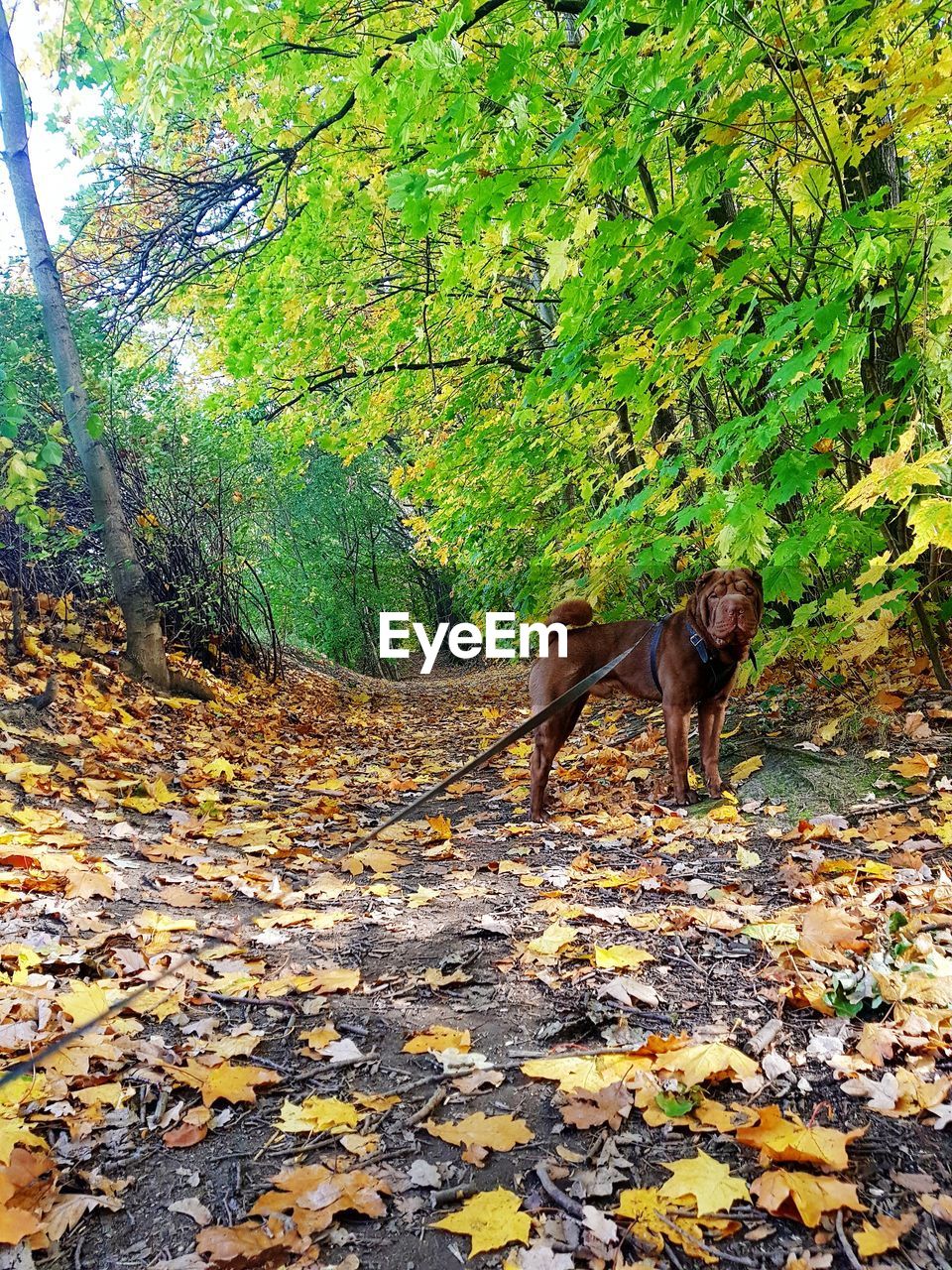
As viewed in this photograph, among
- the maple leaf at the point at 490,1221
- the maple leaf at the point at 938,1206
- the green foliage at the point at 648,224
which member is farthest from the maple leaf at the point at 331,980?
the green foliage at the point at 648,224

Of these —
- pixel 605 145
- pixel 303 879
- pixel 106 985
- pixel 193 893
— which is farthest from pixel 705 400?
pixel 106 985

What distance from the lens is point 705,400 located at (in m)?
5.82

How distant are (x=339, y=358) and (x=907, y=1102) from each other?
28.1 ft

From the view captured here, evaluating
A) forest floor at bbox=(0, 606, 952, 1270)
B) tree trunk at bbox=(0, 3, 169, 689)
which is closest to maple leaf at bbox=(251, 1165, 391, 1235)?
forest floor at bbox=(0, 606, 952, 1270)

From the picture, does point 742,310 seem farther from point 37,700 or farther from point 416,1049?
point 37,700

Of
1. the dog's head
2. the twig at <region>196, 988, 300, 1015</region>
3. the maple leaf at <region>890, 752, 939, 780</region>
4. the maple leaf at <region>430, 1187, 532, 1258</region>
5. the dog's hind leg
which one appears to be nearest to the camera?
the maple leaf at <region>430, 1187, 532, 1258</region>

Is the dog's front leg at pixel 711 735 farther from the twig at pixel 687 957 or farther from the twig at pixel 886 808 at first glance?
the twig at pixel 687 957

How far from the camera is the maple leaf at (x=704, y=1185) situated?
1.41 meters

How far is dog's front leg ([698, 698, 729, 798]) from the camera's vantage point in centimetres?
464

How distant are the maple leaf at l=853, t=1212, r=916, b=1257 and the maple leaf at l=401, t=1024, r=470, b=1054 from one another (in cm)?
102

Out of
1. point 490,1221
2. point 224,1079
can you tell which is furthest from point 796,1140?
point 224,1079

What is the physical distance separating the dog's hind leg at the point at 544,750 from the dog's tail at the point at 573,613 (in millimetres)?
559

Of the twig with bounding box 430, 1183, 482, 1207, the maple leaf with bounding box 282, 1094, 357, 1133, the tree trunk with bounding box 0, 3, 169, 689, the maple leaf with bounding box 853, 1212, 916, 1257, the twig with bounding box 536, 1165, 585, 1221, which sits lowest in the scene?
the maple leaf with bounding box 282, 1094, 357, 1133

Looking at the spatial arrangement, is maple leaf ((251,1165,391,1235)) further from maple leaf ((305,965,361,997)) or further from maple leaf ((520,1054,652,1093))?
maple leaf ((305,965,361,997))
